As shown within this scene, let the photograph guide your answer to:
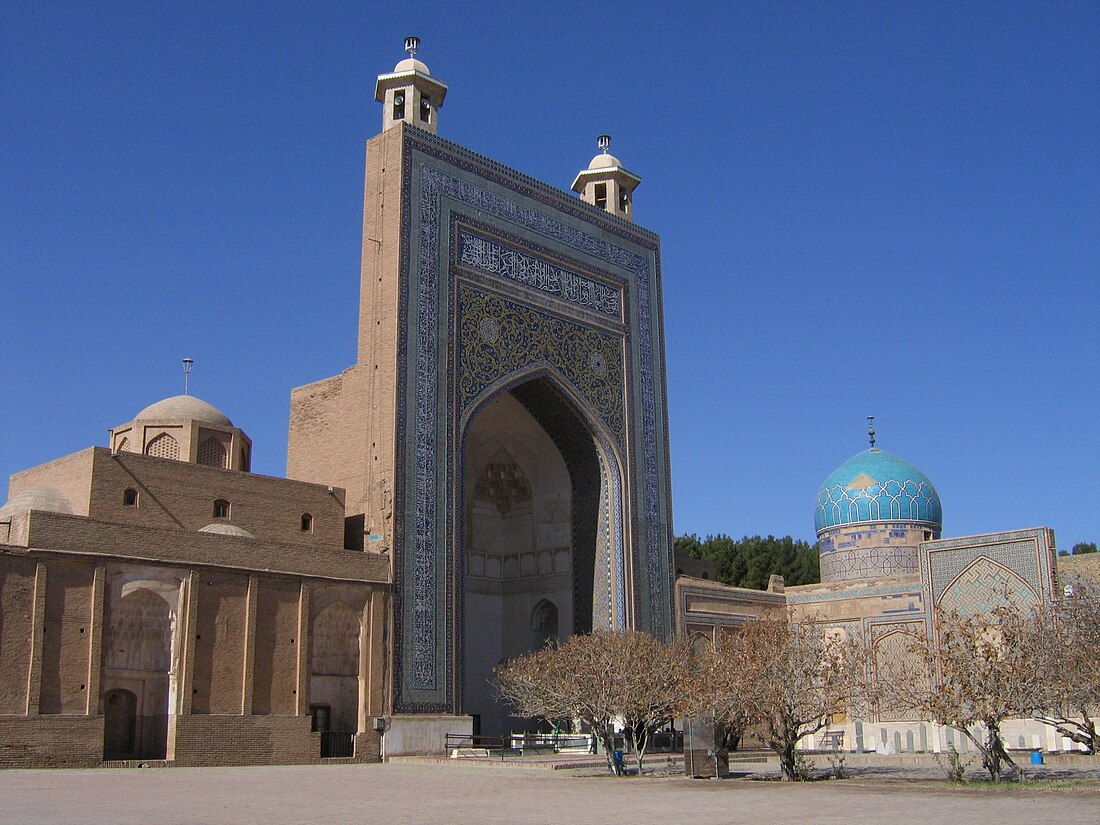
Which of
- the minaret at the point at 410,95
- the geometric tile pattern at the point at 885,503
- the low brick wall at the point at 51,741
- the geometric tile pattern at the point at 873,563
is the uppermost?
the minaret at the point at 410,95

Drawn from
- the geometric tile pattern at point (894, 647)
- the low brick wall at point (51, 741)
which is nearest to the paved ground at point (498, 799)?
the low brick wall at point (51, 741)

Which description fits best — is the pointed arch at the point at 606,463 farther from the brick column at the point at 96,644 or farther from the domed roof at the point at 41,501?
the brick column at the point at 96,644

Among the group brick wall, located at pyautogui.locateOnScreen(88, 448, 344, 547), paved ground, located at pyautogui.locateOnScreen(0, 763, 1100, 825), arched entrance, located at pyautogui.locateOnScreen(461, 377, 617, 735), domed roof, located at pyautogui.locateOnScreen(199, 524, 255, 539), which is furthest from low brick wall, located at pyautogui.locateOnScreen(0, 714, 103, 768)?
arched entrance, located at pyautogui.locateOnScreen(461, 377, 617, 735)

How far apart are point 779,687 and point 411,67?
34.2ft

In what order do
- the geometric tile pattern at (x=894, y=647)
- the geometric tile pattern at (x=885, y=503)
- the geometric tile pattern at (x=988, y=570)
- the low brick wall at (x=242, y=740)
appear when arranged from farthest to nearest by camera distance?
the geometric tile pattern at (x=885, y=503) → the geometric tile pattern at (x=894, y=647) → the geometric tile pattern at (x=988, y=570) → the low brick wall at (x=242, y=740)

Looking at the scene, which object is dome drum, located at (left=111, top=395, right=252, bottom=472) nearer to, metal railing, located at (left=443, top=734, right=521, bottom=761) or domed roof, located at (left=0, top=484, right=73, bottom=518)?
domed roof, located at (left=0, top=484, right=73, bottom=518)

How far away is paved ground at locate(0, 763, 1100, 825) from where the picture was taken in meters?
6.48

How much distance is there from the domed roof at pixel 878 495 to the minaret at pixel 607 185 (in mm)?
7182

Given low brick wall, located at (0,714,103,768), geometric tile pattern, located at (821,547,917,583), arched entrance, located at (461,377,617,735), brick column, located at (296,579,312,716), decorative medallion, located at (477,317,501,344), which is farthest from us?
geometric tile pattern, located at (821,547,917,583)

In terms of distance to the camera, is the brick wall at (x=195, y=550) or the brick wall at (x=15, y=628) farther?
the brick wall at (x=195, y=550)

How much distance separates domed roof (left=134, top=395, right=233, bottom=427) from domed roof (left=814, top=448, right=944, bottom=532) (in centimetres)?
1190

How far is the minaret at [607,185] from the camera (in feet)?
65.2

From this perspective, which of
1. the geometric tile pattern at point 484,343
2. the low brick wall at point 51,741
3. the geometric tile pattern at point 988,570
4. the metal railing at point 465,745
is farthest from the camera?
the geometric tile pattern at point 988,570

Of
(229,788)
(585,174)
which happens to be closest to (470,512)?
(585,174)
